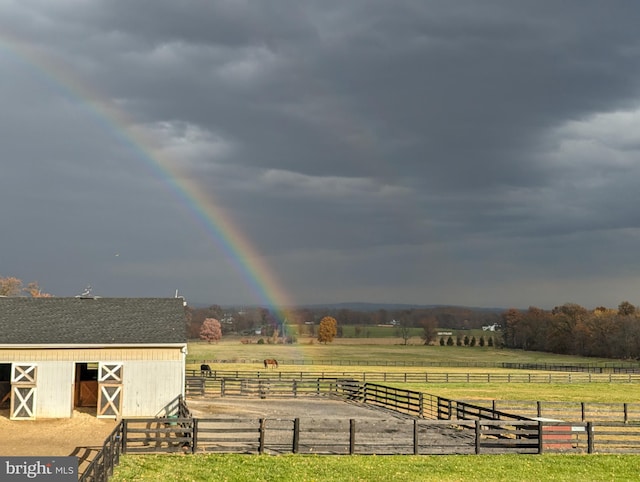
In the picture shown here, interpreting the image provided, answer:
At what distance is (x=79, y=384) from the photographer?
3136 cm

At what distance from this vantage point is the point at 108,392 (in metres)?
27.6

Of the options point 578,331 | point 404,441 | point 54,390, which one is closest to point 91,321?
point 54,390

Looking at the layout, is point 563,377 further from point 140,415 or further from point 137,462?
point 137,462

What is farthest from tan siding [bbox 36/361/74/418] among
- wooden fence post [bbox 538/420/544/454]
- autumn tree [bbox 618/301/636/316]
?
autumn tree [bbox 618/301/636/316]

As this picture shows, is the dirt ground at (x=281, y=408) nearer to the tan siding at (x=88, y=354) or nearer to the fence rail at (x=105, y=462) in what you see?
the tan siding at (x=88, y=354)

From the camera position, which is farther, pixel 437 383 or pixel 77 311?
pixel 437 383

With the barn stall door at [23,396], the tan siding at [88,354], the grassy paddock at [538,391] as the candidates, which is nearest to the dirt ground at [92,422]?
the barn stall door at [23,396]

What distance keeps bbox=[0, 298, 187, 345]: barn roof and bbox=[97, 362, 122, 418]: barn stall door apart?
1196 mm

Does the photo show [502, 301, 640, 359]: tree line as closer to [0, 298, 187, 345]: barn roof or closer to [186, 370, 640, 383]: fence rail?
[186, 370, 640, 383]: fence rail

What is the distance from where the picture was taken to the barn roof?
2831 centimetres

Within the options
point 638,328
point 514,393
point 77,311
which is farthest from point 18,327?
point 638,328

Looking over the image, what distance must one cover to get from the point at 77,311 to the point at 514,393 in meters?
29.3

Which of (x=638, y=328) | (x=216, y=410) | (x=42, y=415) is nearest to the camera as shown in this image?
(x=42, y=415)

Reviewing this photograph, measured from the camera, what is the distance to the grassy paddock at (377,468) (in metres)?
16.0
